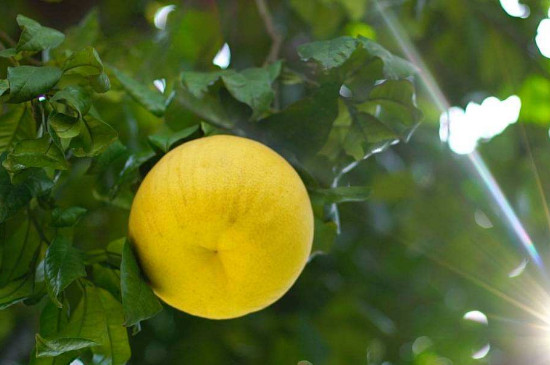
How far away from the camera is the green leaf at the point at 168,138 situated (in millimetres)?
1440

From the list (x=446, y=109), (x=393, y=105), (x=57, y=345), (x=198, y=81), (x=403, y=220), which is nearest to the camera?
(x=57, y=345)

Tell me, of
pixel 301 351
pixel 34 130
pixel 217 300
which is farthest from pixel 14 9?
pixel 217 300

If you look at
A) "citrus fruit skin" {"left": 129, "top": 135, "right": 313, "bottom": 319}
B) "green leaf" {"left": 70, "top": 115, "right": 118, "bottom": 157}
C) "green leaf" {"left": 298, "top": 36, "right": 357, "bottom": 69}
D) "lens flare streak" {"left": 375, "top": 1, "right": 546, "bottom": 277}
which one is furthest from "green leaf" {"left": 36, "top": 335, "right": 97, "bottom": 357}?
"lens flare streak" {"left": 375, "top": 1, "right": 546, "bottom": 277}

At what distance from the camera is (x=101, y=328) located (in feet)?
4.34

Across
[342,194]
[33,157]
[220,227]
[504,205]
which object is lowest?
[504,205]

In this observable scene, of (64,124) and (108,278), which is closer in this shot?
(64,124)

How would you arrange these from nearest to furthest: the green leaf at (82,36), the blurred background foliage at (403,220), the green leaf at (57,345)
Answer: the green leaf at (57,345)
the green leaf at (82,36)
the blurred background foliage at (403,220)

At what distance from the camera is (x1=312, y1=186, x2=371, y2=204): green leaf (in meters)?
1.45

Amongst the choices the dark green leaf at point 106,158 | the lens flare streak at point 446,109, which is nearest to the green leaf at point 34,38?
the dark green leaf at point 106,158

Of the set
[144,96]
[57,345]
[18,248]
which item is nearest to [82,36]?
[144,96]

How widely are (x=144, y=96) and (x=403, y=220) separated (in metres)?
1.22

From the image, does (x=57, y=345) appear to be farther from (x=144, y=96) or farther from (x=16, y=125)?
(x=144, y=96)

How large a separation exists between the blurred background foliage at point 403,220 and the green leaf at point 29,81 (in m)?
0.83

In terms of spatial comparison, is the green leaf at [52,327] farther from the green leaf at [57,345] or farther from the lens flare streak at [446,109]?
the lens flare streak at [446,109]
